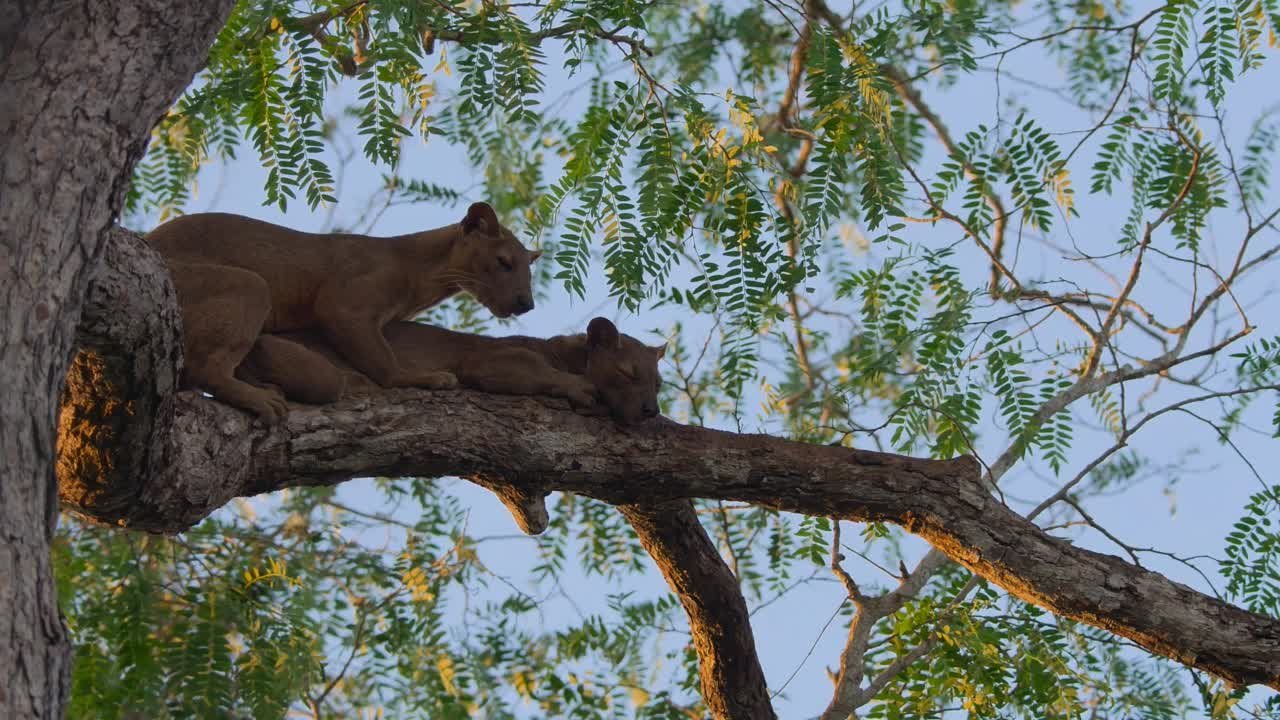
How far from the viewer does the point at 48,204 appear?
9.57ft

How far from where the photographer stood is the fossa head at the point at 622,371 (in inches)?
211

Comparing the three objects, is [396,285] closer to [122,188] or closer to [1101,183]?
[122,188]

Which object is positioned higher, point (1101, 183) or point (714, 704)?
point (1101, 183)

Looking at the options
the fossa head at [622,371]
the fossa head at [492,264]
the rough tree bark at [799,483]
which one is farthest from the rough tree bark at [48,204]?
the fossa head at [492,264]

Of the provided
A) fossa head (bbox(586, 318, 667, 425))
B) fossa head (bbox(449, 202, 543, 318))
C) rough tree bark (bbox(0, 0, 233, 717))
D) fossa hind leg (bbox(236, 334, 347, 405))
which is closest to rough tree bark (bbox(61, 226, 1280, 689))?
fossa hind leg (bbox(236, 334, 347, 405))

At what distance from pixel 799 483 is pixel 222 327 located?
225 centimetres

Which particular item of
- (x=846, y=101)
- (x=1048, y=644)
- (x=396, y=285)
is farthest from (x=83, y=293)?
(x=1048, y=644)

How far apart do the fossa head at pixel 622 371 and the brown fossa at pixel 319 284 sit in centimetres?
40

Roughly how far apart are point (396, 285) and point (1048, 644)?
3.34 m

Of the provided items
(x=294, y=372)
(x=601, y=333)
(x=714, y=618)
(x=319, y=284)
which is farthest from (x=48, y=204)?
(x=714, y=618)

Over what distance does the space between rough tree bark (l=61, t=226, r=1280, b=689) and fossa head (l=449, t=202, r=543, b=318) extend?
3.40ft

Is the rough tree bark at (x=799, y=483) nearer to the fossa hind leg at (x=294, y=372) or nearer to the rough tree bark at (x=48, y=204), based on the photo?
the fossa hind leg at (x=294, y=372)

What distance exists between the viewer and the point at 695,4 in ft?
36.5

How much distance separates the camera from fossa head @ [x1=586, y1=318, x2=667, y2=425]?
535cm
